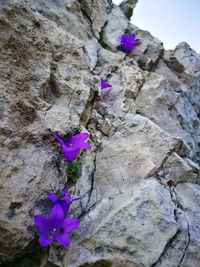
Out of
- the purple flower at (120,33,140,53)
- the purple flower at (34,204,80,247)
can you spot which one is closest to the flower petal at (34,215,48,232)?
the purple flower at (34,204,80,247)

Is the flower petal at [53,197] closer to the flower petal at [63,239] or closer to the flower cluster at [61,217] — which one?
the flower cluster at [61,217]

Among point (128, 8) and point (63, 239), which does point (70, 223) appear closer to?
point (63, 239)

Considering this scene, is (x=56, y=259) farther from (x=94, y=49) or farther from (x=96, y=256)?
(x=94, y=49)

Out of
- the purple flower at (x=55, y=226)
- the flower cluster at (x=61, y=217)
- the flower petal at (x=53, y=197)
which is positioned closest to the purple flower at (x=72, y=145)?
the flower cluster at (x=61, y=217)

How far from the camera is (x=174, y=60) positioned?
7.44m

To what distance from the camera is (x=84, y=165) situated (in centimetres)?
364

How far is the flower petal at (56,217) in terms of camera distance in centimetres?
262

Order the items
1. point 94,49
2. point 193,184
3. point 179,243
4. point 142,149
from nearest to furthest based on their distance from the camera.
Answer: point 179,243, point 142,149, point 193,184, point 94,49

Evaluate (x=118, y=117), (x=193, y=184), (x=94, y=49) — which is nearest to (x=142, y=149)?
(x=118, y=117)

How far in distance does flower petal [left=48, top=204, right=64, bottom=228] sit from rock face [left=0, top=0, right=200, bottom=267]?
276 millimetres

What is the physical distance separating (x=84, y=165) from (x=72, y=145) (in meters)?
0.56

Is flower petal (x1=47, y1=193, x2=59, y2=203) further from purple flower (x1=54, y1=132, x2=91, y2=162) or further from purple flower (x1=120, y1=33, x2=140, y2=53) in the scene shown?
purple flower (x1=120, y1=33, x2=140, y2=53)

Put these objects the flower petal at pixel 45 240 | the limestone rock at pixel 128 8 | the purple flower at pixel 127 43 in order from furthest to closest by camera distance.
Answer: the limestone rock at pixel 128 8 → the purple flower at pixel 127 43 → the flower petal at pixel 45 240

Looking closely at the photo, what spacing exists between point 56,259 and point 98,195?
103 cm
